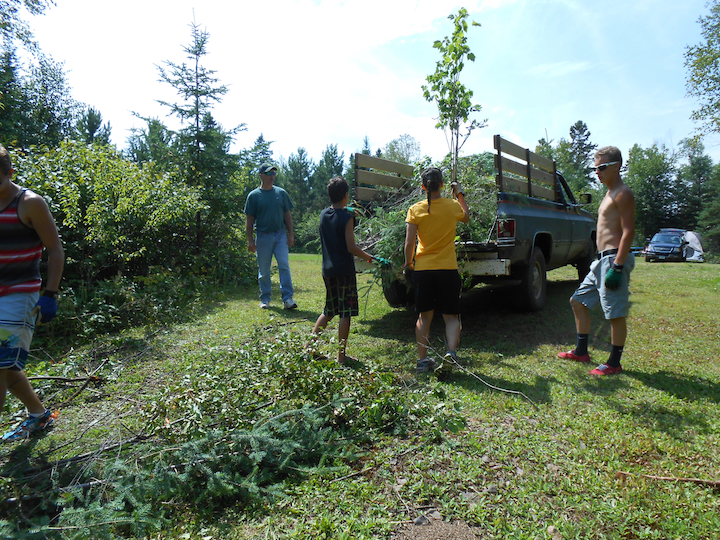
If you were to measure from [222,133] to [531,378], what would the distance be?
9886mm

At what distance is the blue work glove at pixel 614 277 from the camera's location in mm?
3748

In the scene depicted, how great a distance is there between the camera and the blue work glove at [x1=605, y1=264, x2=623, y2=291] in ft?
12.3

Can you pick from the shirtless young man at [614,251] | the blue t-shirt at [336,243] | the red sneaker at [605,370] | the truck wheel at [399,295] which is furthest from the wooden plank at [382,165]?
the red sneaker at [605,370]

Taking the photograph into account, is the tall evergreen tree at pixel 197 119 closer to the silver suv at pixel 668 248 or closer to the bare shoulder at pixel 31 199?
the bare shoulder at pixel 31 199

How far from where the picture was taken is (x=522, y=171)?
19.2 feet

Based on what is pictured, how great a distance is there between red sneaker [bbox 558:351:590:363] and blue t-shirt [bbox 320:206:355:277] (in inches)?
93.1

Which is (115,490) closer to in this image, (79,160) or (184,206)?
(79,160)

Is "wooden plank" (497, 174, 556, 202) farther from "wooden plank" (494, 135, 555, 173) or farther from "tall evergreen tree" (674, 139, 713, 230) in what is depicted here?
"tall evergreen tree" (674, 139, 713, 230)

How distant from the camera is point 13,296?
8.77 feet

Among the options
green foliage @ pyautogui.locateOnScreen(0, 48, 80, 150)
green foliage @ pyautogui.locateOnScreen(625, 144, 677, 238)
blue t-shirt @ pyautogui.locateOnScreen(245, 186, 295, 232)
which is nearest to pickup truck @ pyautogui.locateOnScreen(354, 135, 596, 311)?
blue t-shirt @ pyautogui.locateOnScreen(245, 186, 295, 232)

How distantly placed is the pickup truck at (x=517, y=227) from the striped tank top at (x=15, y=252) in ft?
11.2

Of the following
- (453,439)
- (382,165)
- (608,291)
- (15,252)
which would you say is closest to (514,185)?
(382,165)

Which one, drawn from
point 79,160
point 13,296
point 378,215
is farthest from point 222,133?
point 13,296

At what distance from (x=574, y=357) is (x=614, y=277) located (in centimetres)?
102
